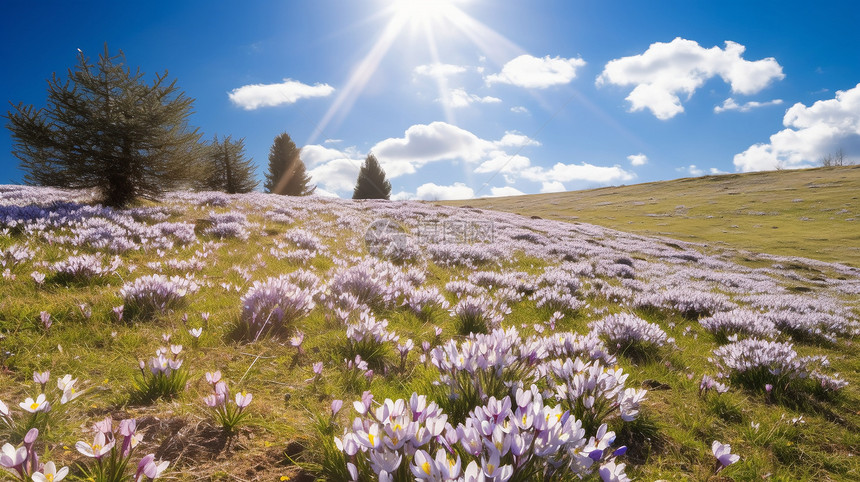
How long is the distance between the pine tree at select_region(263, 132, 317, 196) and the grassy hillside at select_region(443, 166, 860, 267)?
44.3m

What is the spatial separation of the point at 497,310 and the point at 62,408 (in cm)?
509

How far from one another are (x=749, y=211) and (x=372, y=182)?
6901cm

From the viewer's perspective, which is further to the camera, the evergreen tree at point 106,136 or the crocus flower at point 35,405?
the evergreen tree at point 106,136

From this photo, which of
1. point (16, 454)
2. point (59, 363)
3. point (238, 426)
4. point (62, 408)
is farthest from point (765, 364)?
point (59, 363)

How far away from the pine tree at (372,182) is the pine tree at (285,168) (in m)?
13.2

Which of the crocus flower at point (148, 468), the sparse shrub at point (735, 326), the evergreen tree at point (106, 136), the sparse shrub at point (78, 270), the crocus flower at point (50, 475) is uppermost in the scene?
the evergreen tree at point (106, 136)

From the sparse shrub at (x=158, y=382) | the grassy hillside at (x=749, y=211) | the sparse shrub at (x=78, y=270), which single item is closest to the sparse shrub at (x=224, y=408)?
the sparse shrub at (x=158, y=382)

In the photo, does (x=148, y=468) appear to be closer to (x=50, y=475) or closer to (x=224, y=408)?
(x=50, y=475)

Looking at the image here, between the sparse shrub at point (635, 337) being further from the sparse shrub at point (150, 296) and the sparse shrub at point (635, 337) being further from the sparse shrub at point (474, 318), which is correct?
the sparse shrub at point (150, 296)

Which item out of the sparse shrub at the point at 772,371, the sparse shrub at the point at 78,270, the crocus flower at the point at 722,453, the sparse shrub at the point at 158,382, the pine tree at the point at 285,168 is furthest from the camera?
the pine tree at the point at 285,168

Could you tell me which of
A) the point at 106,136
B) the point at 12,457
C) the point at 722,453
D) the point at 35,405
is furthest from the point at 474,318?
the point at 106,136

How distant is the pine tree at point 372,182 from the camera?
3039 inches

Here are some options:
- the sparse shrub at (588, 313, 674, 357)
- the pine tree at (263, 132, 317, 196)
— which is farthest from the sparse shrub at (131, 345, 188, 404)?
the pine tree at (263, 132, 317, 196)

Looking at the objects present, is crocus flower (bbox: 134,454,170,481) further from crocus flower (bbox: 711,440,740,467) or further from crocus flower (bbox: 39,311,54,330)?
crocus flower (bbox: 39,311,54,330)
